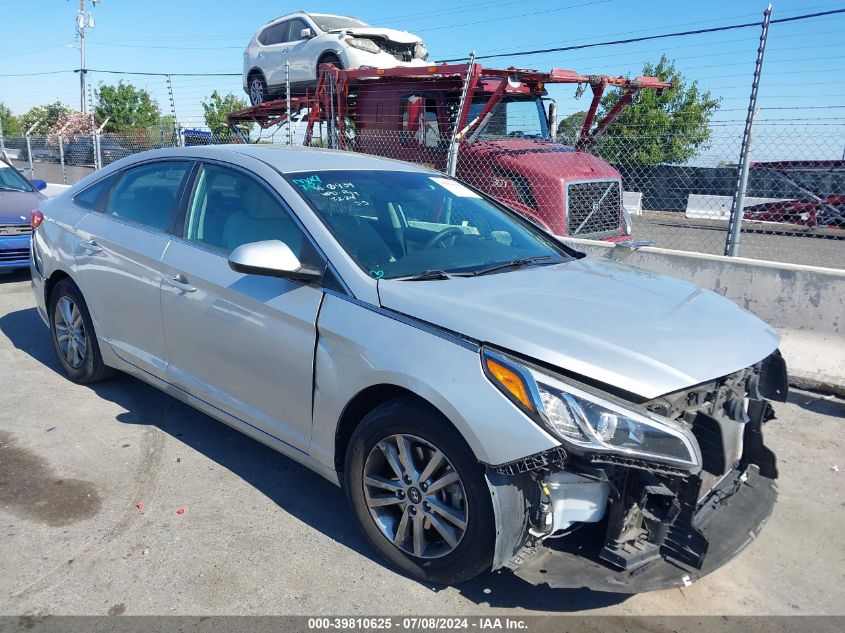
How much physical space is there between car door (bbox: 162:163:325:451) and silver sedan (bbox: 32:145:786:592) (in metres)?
0.01

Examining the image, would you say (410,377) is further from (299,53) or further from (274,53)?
(274,53)

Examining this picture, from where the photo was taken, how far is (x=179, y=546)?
3174mm

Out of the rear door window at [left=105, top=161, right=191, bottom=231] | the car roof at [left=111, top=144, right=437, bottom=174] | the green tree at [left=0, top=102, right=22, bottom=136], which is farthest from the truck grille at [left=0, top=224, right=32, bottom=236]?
the green tree at [left=0, top=102, right=22, bottom=136]

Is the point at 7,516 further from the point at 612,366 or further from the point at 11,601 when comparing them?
the point at 612,366

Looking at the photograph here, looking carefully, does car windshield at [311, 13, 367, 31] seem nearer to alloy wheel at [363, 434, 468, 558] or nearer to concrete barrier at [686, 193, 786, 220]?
concrete barrier at [686, 193, 786, 220]

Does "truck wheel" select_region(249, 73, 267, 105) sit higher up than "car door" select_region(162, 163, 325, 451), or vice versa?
"truck wheel" select_region(249, 73, 267, 105)

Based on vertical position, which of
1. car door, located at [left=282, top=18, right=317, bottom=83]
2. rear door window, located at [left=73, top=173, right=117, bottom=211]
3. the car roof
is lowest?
rear door window, located at [left=73, top=173, right=117, bottom=211]

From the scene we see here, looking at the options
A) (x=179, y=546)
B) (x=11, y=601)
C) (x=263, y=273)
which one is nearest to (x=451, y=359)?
(x=263, y=273)

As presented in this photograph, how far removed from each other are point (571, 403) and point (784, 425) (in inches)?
120

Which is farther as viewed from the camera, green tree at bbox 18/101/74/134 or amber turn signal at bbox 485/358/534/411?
green tree at bbox 18/101/74/134

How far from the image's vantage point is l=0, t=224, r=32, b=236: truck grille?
7.90 m

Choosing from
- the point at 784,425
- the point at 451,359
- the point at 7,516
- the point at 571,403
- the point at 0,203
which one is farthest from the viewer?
the point at 0,203

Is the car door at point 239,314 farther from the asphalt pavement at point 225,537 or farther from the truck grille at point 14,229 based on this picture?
the truck grille at point 14,229

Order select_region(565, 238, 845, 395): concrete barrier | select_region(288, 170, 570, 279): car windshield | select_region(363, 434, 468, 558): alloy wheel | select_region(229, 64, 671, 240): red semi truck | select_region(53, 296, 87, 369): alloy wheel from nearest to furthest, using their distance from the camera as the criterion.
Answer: select_region(363, 434, 468, 558): alloy wheel, select_region(288, 170, 570, 279): car windshield, select_region(53, 296, 87, 369): alloy wheel, select_region(565, 238, 845, 395): concrete barrier, select_region(229, 64, 671, 240): red semi truck
